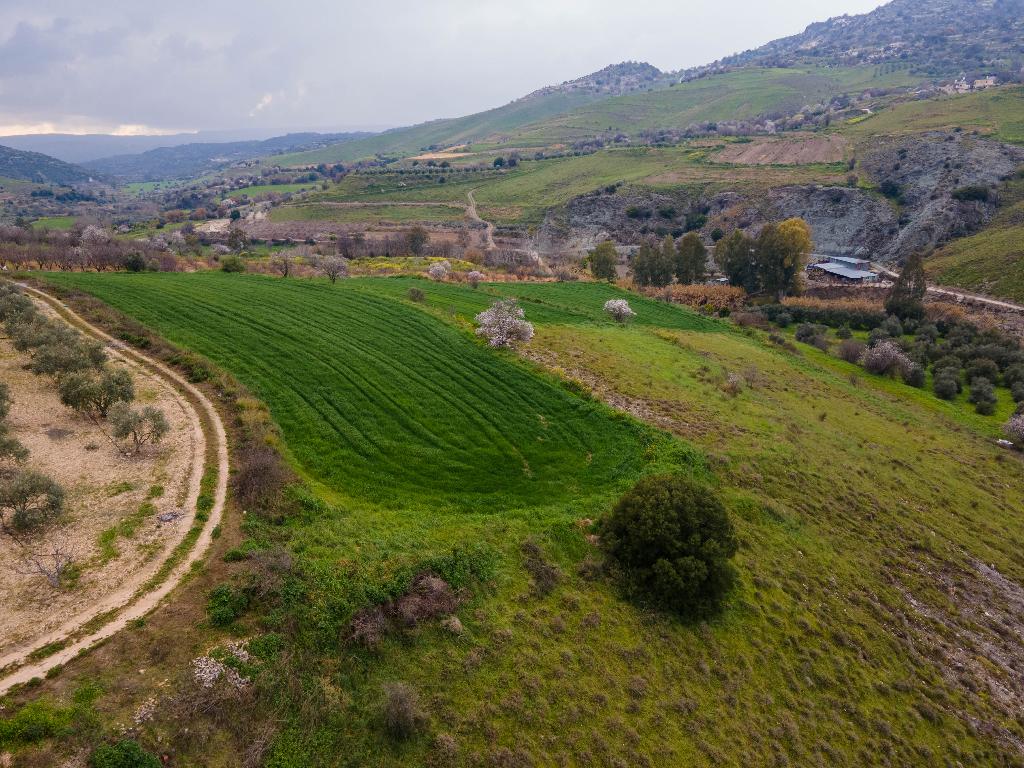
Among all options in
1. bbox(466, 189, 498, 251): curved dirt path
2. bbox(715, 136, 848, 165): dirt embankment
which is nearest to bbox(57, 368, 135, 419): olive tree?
bbox(466, 189, 498, 251): curved dirt path

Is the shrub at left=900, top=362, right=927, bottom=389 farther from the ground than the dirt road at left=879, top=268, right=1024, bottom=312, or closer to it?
closer to it

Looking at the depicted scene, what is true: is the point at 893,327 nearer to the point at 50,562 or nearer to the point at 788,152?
the point at 50,562

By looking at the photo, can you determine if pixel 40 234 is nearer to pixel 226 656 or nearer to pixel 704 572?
pixel 226 656

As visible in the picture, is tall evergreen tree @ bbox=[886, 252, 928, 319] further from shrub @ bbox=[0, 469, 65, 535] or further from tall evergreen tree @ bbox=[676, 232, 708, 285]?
shrub @ bbox=[0, 469, 65, 535]

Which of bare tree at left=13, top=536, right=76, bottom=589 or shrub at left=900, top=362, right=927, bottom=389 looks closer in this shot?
bare tree at left=13, top=536, right=76, bottom=589

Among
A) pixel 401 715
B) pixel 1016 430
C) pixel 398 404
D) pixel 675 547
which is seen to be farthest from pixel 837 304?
pixel 401 715

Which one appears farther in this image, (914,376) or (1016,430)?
(914,376)

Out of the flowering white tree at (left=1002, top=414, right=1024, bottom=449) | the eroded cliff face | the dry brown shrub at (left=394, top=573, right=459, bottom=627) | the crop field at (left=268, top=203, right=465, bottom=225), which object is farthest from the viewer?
the crop field at (left=268, top=203, right=465, bottom=225)

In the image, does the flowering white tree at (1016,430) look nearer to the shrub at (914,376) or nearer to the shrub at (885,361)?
the shrub at (914,376)

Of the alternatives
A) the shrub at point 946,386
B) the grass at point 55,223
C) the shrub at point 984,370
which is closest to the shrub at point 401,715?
the shrub at point 946,386
